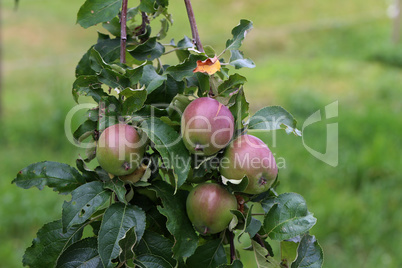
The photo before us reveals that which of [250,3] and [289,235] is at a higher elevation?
[289,235]

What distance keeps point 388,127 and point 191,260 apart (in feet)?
7.62

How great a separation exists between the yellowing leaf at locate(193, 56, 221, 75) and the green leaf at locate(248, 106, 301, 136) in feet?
0.30

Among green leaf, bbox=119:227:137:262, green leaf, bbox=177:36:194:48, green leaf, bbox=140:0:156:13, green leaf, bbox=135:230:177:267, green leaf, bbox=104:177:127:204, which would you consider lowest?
green leaf, bbox=135:230:177:267

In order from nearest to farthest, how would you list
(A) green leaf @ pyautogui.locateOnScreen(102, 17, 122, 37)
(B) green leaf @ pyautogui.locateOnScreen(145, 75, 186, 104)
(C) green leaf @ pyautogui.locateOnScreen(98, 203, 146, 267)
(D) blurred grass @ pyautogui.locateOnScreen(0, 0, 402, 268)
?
1. (C) green leaf @ pyautogui.locateOnScreen(98, 203, 146, 267)
2. (B) green leaf @ pyautogui.locateOnScreen(145, 75, 186, 104)
3. (A) green leaf @ pyautogui.locateOnScreen(102, 17, 122, 37)
4. (D) blurred grass @ pyautogui.locateOnScreen(0, 0, 402, 268)

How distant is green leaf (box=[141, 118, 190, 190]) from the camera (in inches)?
22.0

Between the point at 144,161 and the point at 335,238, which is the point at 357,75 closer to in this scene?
the point at 335,238

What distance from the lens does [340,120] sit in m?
2.83

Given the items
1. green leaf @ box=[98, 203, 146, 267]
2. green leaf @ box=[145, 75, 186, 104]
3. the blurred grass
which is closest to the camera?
green leaf @ box=[98, 203, 146, 267]

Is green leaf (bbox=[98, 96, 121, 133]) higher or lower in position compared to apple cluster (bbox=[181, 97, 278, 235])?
higher

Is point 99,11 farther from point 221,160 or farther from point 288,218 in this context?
point 288,218

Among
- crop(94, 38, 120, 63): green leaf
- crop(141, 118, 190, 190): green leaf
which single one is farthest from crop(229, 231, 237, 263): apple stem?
crop(94, 38, 120, 63): green leaf

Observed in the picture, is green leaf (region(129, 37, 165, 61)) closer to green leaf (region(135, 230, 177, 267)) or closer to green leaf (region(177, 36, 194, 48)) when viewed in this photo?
green leaf (region(177, 36, 194, 48))

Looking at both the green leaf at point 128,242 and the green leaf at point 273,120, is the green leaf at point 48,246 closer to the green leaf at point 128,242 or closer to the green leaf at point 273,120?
the green leaf at point 128,242

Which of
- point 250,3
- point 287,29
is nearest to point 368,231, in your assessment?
point 287,29
